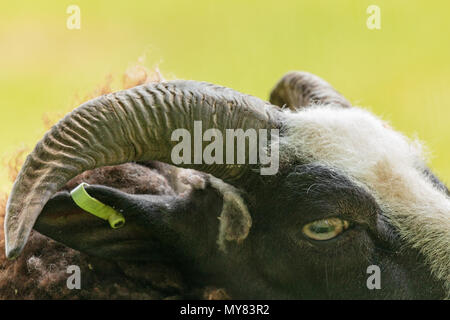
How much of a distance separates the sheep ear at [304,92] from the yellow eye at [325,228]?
1645mm

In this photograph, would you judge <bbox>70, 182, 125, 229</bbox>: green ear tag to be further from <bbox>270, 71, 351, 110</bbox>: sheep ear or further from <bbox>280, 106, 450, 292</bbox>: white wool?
<bbox>270, 71, 351, 110</bbox>: sheep ear

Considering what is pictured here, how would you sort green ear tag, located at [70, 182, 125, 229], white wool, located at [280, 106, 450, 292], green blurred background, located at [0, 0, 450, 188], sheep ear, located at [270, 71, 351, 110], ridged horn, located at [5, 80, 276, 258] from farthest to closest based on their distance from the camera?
1. green blurred background, located at [0, 0, 450, 188]
2. sheep ear, located at [270, 71, 351, 110]
3. white wool, located at [280, 106, 450, 292]
4. green ear tag, located at [70, 182, 125, 229]
5. ridged horn, located at [5, 80, 276, 258]

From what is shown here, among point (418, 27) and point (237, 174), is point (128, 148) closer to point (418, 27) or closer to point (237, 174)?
point (237, 174)

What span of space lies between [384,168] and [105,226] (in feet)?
6.47

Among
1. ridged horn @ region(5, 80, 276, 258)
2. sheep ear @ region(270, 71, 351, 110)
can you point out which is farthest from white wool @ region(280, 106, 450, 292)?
sheep ear @ region(270, 71, 351, 110)

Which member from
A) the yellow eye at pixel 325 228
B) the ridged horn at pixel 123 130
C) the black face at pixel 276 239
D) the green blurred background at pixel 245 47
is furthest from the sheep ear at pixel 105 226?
the green blurred background at pixel 245 47

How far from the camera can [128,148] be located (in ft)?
14.0

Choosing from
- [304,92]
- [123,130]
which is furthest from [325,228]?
[304,92]

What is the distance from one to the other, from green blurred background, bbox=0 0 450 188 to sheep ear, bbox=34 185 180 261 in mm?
9285

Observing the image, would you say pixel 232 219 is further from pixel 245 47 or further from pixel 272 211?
pixel 245 47

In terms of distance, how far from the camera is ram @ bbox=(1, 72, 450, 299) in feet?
14.3

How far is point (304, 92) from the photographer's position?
6457 millimetres

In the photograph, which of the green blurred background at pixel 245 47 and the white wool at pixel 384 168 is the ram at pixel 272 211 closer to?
the white wool at pixel 384 168

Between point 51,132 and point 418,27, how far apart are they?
1359cm
